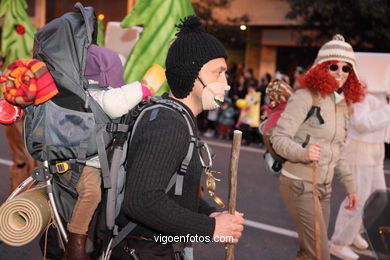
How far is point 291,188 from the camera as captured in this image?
373 cm

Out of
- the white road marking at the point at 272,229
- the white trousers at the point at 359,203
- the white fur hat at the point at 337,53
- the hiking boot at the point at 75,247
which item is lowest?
the white road marking at the point at 272,229

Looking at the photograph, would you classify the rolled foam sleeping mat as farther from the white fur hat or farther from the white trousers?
the white trousers

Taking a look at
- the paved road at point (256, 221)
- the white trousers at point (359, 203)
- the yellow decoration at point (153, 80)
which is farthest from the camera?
the white trousers at point (359, 203)

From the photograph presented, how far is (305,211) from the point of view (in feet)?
11.8

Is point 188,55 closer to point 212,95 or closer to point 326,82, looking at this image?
point 212,95

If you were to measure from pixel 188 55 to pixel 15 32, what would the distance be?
517 centimetres

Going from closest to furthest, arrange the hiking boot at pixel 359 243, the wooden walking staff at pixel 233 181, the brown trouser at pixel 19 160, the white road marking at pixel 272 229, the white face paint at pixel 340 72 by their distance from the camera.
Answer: the wooden walking staff at pixel 233 181
the white face paint at pixel 340 72
the hiking boot at pixel 359 243
the white road marking at pixel 272 229
the brown trouser at pixel 19 160

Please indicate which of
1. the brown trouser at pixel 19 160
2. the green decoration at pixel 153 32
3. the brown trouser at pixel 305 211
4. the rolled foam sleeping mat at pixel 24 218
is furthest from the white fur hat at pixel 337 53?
the brown trouser at pixel 19 160

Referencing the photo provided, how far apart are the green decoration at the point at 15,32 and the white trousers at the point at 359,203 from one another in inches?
166

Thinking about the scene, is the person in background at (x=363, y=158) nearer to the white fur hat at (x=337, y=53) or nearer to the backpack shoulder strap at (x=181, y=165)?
the white fur hat at (x=337, y=53)

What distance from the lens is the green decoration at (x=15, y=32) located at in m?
6.53

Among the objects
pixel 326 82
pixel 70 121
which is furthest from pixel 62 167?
pixel 326 82

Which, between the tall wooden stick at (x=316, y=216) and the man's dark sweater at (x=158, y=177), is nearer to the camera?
the man's dark sweater at (x=158, y=177)

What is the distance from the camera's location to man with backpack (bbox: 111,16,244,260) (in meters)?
1.91
